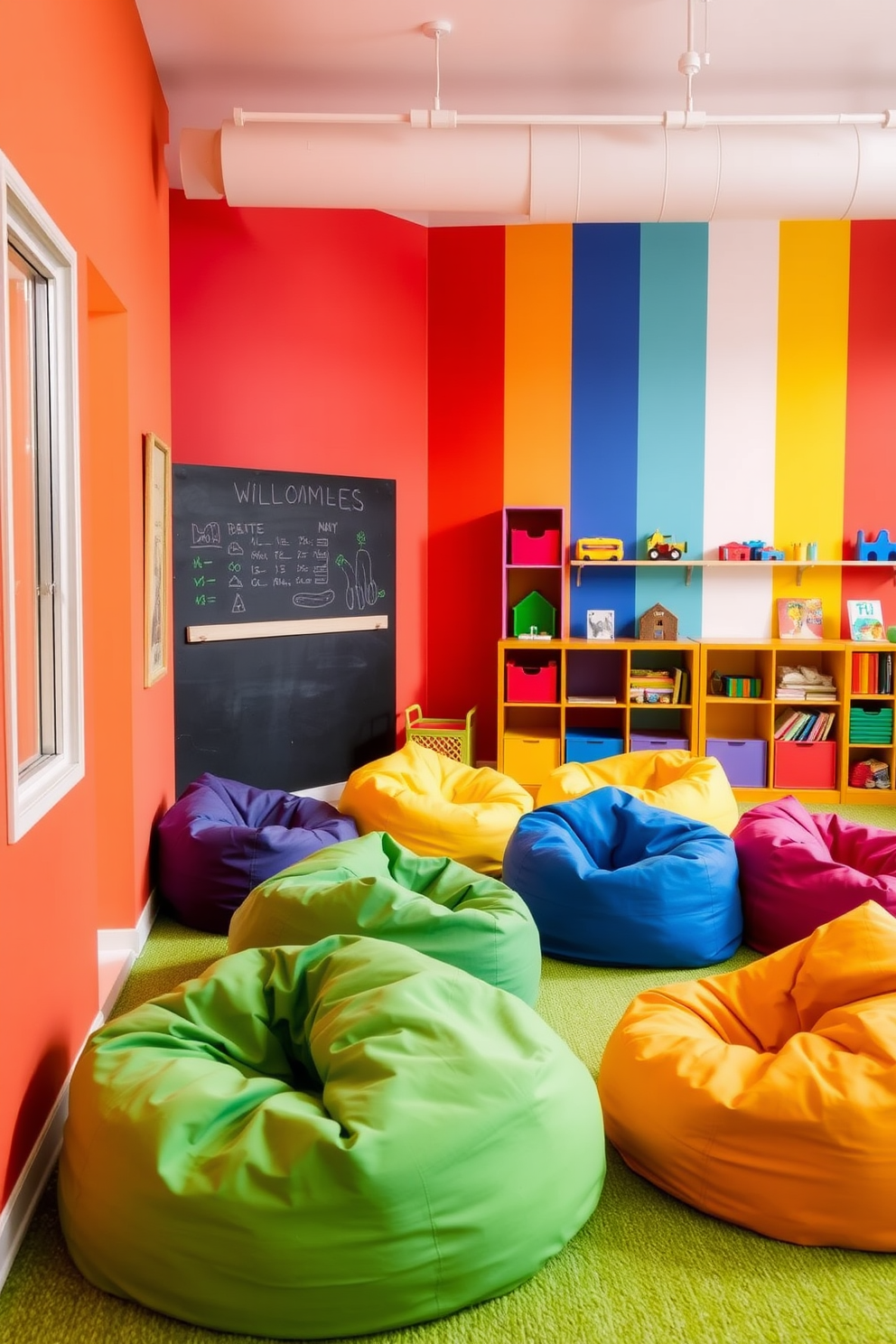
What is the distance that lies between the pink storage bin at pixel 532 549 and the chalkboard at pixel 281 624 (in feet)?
2.50

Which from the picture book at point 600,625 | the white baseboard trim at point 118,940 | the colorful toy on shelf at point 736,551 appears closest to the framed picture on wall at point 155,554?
the white baseboard trim at point 118,940

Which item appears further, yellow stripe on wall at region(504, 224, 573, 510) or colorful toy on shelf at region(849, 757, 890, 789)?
yellow stripe on wall at region(504, 224, 573, 510)

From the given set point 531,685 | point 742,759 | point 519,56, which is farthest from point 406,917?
point 742,759

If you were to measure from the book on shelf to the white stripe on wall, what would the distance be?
0.47 meters

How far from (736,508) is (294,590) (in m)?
2.79

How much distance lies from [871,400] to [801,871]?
3931 millimetres

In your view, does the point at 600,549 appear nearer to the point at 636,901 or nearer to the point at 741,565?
the point at 741,565

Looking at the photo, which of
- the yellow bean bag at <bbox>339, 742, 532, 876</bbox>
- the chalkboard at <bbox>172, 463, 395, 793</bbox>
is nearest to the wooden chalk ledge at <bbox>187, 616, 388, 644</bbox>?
the chalkboard at <bbox>172, 463, 395, 793</bbox>

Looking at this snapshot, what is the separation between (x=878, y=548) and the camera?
21.3 ft

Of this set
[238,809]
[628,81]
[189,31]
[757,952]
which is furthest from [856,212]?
[238,809]

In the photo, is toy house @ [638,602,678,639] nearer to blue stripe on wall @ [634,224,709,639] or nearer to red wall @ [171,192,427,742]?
blue stripe on wall @ [634,224,709,639]

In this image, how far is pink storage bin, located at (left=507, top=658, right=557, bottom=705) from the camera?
256 inches

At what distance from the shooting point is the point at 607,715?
22.5 feet

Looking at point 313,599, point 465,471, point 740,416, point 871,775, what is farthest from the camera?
point 465,471
